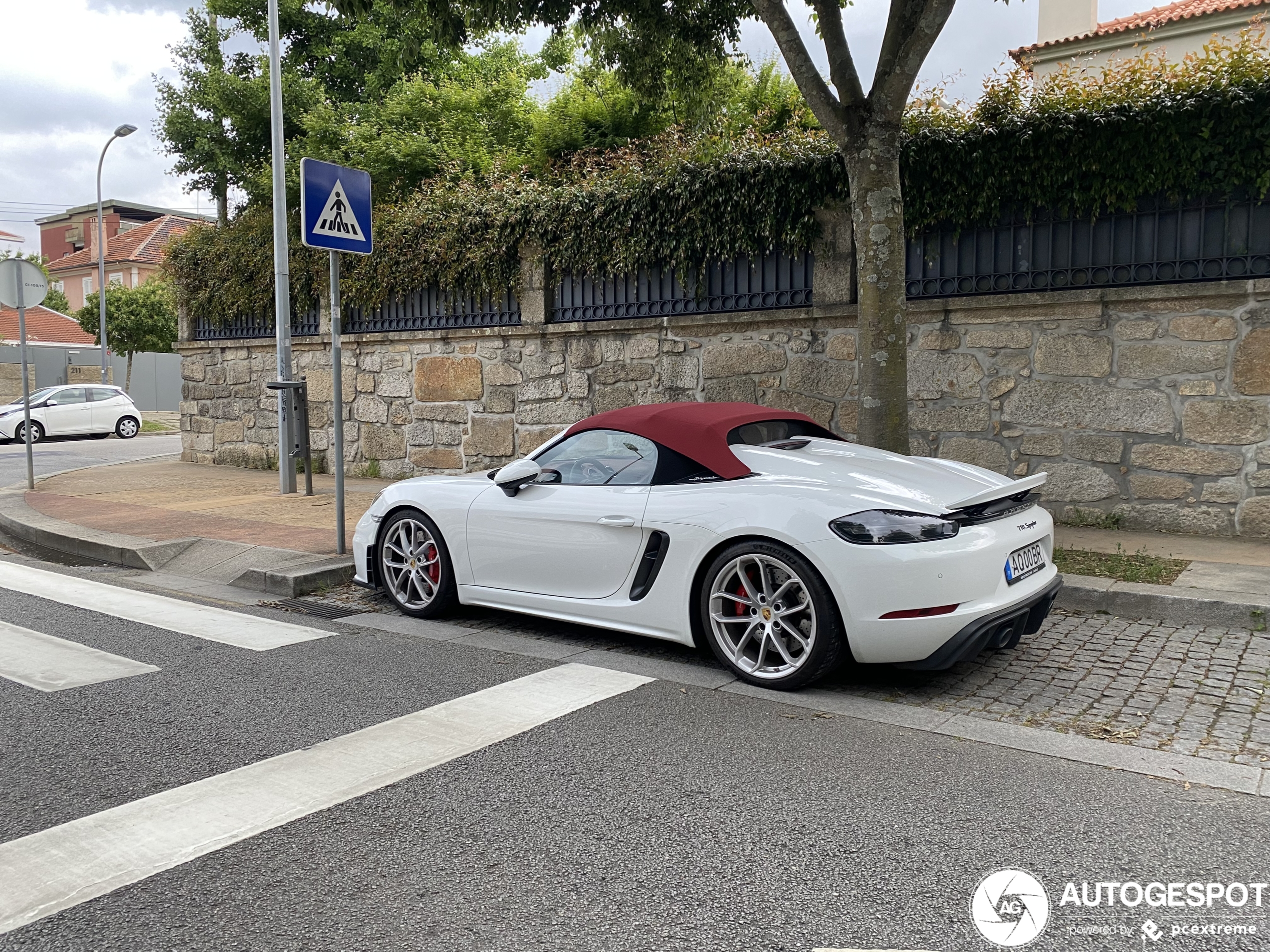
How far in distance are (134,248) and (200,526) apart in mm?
58442

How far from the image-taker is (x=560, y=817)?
128 inches

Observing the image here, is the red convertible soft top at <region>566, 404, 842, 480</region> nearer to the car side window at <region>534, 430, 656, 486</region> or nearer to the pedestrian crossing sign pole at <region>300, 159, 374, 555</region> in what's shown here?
the car side window at <region>534, 430, 656, 486</region>

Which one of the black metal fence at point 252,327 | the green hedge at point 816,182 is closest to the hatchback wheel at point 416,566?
the green hedge at point 816,182

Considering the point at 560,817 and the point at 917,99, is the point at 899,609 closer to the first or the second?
the point at 560,817

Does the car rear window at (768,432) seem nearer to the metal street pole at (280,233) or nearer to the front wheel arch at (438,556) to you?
the front wheel arch at (438,556)

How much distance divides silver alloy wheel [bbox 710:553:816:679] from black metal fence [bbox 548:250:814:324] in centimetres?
514

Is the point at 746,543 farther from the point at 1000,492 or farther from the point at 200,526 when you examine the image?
the point at 200,526

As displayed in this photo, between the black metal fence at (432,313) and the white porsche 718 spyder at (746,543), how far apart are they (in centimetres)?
570

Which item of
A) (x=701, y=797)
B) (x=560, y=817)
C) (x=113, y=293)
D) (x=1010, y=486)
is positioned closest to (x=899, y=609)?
(x=1010, y=486)

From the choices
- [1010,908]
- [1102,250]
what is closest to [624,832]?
[1010,908]

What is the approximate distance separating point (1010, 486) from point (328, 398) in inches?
408

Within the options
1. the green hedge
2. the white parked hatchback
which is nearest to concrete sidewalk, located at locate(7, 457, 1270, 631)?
the green hedge

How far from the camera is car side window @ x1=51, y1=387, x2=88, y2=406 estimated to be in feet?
81.9

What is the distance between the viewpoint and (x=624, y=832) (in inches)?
123
